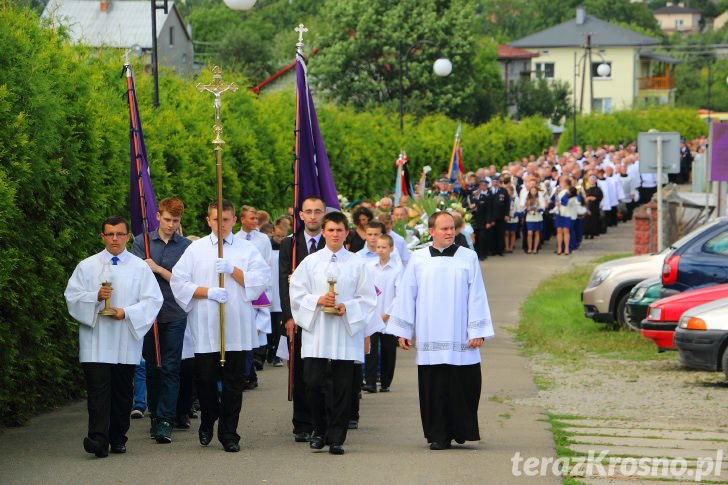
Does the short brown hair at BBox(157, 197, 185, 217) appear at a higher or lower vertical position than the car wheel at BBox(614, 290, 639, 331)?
higher

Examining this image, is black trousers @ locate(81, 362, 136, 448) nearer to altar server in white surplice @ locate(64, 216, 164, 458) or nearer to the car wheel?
altar server in white surplice @ locate(64, 216, 164, 458)

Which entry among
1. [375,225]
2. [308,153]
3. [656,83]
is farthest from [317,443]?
[656,83]

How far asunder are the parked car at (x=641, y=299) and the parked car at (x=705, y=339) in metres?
3.07

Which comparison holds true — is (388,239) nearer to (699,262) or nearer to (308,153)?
(308,153)

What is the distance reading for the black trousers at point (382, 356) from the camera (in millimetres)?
14062

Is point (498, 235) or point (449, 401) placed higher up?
point (449, 401)

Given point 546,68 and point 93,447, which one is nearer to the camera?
point 93,447

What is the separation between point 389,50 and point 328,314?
5015 centimetres

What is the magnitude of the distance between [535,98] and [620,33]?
23357 millimetres

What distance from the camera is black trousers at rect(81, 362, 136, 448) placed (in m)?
10.1

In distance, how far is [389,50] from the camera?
5994 centimetres

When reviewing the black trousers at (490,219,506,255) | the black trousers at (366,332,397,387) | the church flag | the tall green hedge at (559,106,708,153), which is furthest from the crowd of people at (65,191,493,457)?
the tall green hedge at (559,106,708,153)

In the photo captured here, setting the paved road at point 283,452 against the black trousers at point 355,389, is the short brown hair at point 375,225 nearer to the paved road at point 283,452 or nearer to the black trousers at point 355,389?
the paved road at point 283,452

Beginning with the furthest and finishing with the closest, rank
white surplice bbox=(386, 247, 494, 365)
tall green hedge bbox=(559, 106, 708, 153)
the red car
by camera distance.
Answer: tall green hedge bbox=(559, 106, 708, 153) → the red car → white surplice bbox=(386, 247, 494, 365)
